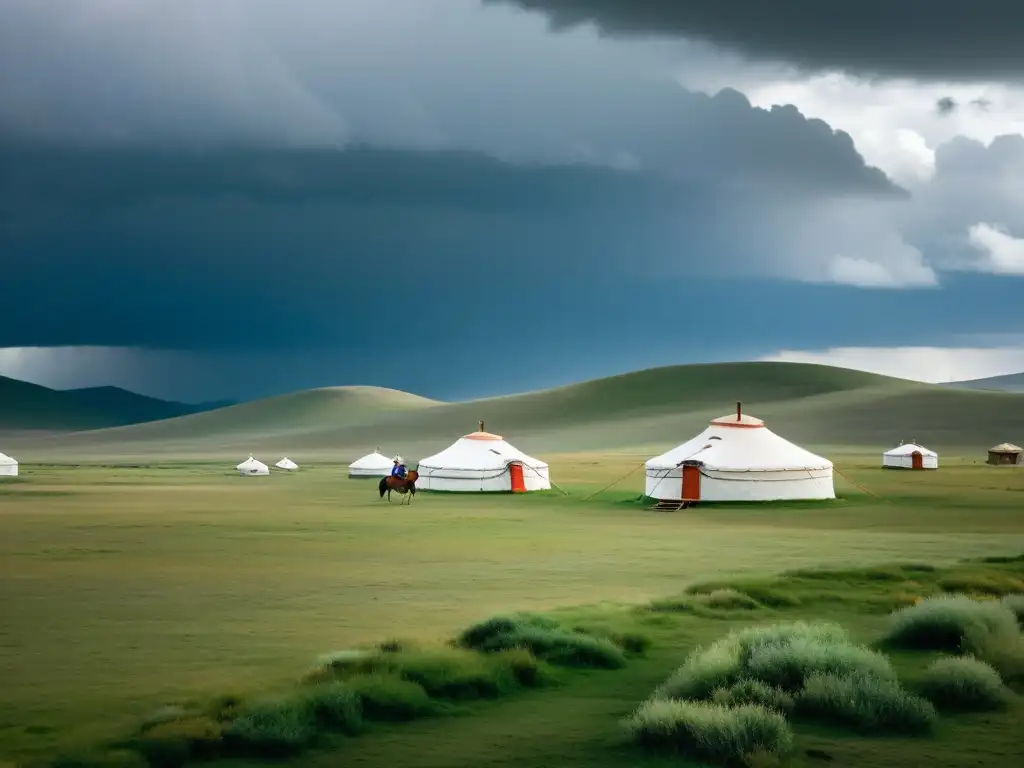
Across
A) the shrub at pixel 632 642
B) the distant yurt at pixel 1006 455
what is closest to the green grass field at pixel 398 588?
the shrub at pixel 632 642

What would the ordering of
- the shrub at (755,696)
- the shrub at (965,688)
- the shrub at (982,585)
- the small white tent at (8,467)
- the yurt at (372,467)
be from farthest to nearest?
the small white tent at (8,467), the yurt at (372,467), the shrub at (982,585), the shrub at (965,688), the shrub at (755,696)

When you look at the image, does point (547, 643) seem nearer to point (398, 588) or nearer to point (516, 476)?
point (398, 588)

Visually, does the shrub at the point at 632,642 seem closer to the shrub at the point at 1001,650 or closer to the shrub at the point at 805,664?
the shrub at the point at 805,664

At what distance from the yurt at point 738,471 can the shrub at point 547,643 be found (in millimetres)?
25176

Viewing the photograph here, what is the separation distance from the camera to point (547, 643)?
479 inches

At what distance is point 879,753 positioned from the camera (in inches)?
337

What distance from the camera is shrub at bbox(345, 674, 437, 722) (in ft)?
32.1

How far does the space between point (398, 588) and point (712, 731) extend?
401 inches

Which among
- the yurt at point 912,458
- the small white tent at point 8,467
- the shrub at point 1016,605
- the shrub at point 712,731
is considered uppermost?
the yurt at point 912,458

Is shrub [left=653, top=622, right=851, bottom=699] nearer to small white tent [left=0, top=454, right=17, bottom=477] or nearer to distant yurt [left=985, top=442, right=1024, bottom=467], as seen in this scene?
small white tent [left=0, top=454, right=17, bottom=477]

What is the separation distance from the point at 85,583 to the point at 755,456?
921 inches

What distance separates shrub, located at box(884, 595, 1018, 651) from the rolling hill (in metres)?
81.6

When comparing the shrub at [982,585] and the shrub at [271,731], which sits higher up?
the shrub at [982,585]

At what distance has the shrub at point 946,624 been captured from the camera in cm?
1241
